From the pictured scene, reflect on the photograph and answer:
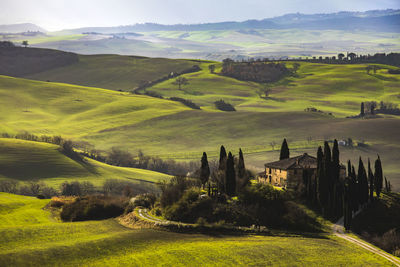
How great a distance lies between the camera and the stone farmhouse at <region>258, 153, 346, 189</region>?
87438 mm

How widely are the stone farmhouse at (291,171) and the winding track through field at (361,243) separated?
11.0 meters

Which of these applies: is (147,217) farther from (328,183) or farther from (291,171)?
(291,171)

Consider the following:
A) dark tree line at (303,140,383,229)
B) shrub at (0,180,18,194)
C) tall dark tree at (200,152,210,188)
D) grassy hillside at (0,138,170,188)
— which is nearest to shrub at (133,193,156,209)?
tall dark tree at (200,152,210,188)

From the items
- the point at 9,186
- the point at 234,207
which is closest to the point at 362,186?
the point at 234,207

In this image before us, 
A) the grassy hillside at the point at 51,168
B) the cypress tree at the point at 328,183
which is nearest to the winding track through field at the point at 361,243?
the cypress tree at the point at 328,183

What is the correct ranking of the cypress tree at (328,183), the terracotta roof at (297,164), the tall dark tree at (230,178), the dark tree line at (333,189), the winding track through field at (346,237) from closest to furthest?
the winding track through field at (346,237) < the dark tree line at (333,189) < the cypress tree at (328,183) < the tall dark tree at (230,178) < the terracotta roof at (297,164)

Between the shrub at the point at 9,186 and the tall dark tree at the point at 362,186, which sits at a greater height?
the tall dark tree at the point at 362,186

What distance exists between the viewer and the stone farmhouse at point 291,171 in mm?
87438

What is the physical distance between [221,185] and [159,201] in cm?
992

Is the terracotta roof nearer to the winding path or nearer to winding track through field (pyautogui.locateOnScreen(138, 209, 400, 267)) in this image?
winding track through field (pyautogui.locateOnScreen(138, 209, 400, 267))

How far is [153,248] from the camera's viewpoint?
184 ft

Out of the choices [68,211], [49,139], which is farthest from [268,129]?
[68,211]

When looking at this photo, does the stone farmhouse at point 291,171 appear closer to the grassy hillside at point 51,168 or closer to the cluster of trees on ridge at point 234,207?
the cluster of trees on ridge at point 234,207

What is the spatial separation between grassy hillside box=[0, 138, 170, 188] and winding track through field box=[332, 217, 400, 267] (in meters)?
63.4
